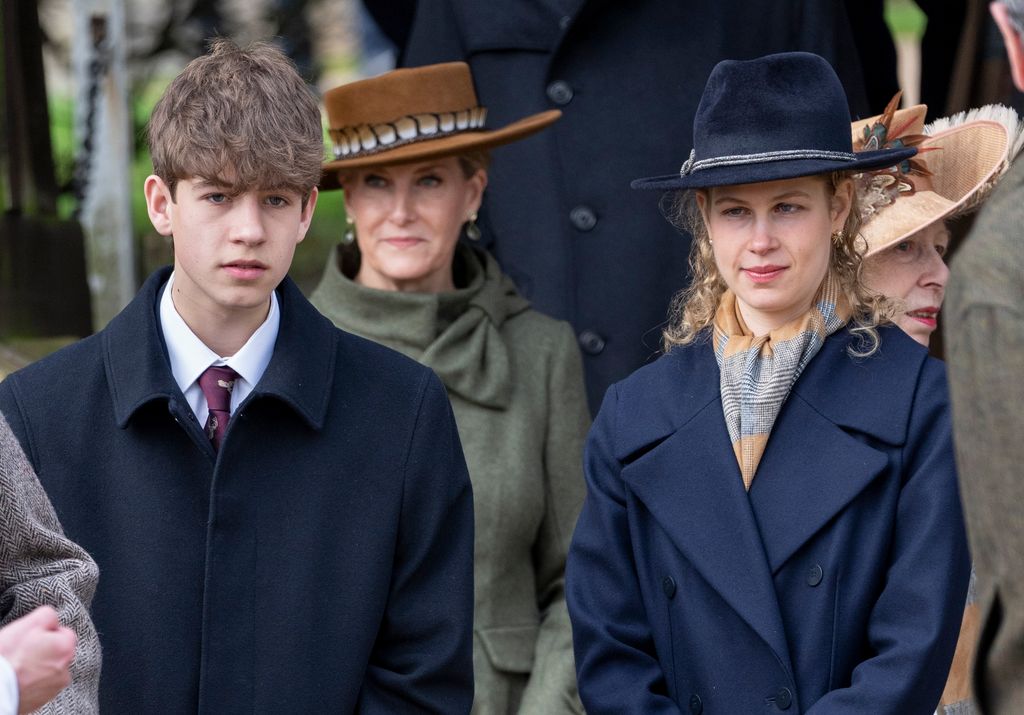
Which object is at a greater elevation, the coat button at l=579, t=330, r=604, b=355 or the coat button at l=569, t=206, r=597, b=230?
the coat button at l=569, t=206, r=597, b=230

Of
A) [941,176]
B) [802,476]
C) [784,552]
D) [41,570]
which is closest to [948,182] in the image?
[941,176]

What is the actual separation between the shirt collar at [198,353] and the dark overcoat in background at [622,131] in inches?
57.8

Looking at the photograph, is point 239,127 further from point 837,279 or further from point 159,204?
point 837,279

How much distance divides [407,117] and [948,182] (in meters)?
1.16

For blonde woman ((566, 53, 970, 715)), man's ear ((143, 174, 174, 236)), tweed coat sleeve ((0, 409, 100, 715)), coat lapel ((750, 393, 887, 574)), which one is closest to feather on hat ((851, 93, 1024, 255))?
blonde woman ((566, 53, 970, 715))

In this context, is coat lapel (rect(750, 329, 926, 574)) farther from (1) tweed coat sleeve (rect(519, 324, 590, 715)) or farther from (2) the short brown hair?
(2) the short brown hair

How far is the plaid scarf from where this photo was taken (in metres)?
2.88

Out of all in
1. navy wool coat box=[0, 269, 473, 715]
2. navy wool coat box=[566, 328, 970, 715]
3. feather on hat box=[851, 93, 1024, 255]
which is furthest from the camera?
feather on hat box=[851, 93, 1024, 255]

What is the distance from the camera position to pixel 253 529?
2660mm

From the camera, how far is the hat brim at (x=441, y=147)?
11.9 ft

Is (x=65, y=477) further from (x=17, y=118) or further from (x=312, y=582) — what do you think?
(x=17, y=118)

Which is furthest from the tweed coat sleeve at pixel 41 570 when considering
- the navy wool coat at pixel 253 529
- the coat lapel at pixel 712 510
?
the coat lapel at pixel 712 510

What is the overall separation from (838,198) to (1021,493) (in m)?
1.27

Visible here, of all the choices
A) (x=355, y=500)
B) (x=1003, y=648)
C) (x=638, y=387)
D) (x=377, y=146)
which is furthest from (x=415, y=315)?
(x=1003, y=648)
